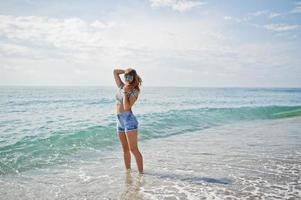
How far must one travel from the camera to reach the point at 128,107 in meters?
6.47

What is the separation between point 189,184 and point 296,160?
3730mm

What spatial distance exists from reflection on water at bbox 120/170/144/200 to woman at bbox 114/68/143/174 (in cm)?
31

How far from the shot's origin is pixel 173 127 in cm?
1576

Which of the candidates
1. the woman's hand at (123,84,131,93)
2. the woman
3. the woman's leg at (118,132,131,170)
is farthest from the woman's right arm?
the woman's leg at (118,132,131,170)

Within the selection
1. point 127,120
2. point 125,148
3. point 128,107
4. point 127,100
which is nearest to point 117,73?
point 127,100

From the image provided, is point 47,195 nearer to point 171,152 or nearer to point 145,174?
point 145,174

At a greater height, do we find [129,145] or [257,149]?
[129,145]

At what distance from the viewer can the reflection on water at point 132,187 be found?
5531 millimetres

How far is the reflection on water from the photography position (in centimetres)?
553

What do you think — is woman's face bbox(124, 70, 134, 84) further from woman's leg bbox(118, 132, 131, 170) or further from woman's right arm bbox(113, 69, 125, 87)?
woman's leg bbox(118, 132, 131, 170)

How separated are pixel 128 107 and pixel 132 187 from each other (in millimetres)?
1701

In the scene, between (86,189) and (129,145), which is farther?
(129,145)

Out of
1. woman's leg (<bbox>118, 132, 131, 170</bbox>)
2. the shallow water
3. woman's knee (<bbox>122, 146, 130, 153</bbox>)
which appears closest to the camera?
the shallow water

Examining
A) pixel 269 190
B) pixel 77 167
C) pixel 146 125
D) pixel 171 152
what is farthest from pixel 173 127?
pixel 269 190
